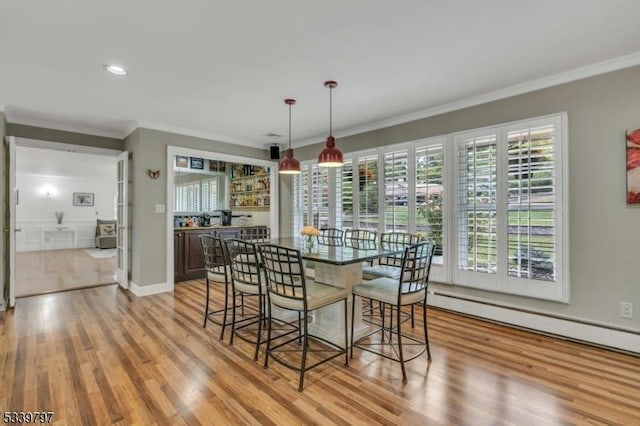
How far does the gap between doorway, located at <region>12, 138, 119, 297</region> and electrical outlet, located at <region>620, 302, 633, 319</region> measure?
23.2ft

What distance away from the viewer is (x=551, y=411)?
6.18 ft

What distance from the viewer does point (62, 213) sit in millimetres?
9891

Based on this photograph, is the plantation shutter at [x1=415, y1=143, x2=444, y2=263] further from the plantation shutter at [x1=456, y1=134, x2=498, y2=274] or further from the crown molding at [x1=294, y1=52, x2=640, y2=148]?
the crown molding at [x1=294, y1=52, x2=640, y2=148]

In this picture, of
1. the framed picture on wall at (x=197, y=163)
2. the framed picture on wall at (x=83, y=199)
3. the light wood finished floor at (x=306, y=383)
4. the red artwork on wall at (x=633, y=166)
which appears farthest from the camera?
the framed picture on wall at (x=83, y=199)

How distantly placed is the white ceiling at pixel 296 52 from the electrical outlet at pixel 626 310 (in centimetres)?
205

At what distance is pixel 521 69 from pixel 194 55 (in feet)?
9.49

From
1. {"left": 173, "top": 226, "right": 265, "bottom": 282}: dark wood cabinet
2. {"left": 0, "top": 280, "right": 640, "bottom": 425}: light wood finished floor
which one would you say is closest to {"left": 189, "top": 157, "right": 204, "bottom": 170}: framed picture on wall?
{"left": 173, "top": 226, "right": 265, "bottom": 282}: dark wood cabinet

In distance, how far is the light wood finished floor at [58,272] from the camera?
4.94 metres

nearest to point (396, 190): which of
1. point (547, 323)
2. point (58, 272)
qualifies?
point (547, 323)

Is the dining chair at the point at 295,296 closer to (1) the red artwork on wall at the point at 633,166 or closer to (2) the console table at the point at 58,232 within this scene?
(1) the red artwork on wall at the point at 633,166

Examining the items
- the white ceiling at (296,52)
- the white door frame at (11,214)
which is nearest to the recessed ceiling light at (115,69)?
the white ceiling at (296,52)

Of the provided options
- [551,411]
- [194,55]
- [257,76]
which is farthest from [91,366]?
[551,411]

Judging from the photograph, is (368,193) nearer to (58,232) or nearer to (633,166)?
(633,166)

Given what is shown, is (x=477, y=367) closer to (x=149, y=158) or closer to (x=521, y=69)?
(x=521, y=69)
